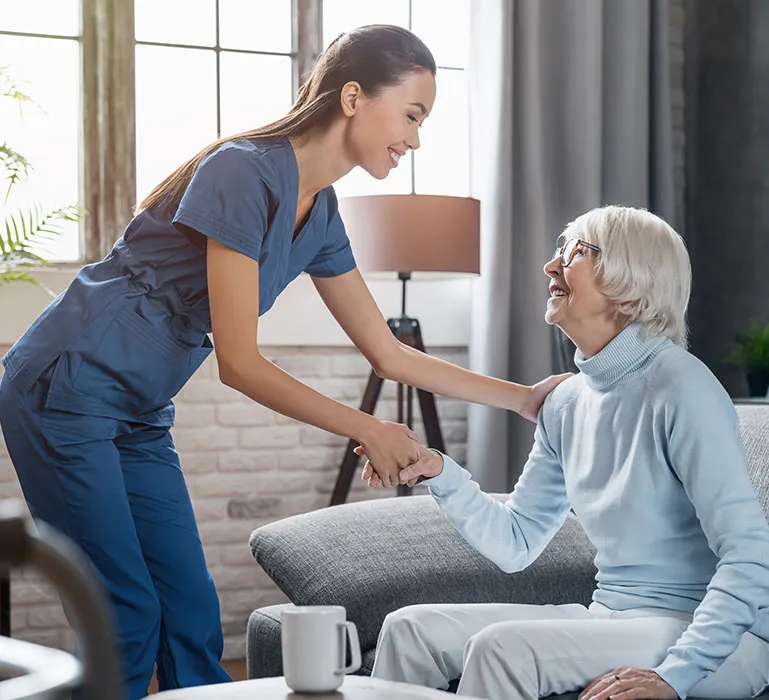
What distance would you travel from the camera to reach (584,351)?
5.83 ft

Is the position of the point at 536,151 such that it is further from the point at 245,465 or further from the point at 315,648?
the point at 315,648

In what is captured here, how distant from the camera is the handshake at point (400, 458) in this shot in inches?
68.3

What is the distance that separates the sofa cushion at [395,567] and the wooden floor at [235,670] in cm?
115

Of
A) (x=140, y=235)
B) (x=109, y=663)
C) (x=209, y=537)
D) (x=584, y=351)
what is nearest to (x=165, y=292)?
(x=140, y=235)

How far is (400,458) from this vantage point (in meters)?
1.74

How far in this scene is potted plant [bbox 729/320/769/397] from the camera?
343 cm

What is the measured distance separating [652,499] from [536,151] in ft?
7.30

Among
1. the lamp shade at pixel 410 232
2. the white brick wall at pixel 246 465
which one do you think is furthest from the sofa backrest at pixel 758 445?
the white brick wall at pixel 246 465

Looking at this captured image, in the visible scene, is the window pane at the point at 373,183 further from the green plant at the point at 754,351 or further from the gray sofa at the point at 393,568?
the gray sofa at the point at 393,568

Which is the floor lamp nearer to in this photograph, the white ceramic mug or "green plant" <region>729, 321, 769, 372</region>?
"green plant" <region>729, 321, 769, 372</region>

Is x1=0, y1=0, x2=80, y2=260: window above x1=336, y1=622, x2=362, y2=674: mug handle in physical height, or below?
above

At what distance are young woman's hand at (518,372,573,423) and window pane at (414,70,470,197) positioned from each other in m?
1.96

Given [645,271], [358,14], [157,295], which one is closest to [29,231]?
[358,14]

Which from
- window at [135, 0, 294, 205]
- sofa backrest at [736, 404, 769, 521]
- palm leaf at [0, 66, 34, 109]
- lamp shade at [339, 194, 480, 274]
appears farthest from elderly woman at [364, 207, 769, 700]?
window at [135, 0, 294, 205]
